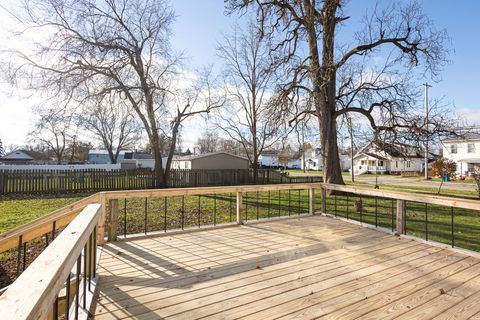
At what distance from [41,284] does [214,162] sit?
22.8 meters

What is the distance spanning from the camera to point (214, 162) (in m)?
→ 23.8

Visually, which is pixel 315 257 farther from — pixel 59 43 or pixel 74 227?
pixel 59 43

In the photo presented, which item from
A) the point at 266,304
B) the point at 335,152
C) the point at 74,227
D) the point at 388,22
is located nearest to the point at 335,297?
the point at 266,304

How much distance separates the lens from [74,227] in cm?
193

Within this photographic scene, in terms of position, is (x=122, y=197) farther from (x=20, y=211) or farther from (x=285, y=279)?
(x=20, y=211)

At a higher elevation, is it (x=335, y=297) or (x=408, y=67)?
(x=408, y=67)

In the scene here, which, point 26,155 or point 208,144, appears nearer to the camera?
point 26,155

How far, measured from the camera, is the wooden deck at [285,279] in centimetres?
244

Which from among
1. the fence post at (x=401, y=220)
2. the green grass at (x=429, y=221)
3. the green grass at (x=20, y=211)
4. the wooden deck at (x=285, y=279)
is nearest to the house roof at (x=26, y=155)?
the green grass at (x=20, y=211)

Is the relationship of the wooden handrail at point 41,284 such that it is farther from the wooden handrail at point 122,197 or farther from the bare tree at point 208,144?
the bare tree at point 208,144

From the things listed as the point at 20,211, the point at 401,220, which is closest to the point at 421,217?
the point at 401,220

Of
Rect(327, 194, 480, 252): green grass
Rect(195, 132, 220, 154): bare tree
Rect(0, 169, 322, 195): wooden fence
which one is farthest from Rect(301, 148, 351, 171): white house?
Rect(327, 194, 480, 252): green grass

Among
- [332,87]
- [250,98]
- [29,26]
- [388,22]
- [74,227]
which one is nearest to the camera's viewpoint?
[74,227]

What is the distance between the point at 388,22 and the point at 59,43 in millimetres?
14757
